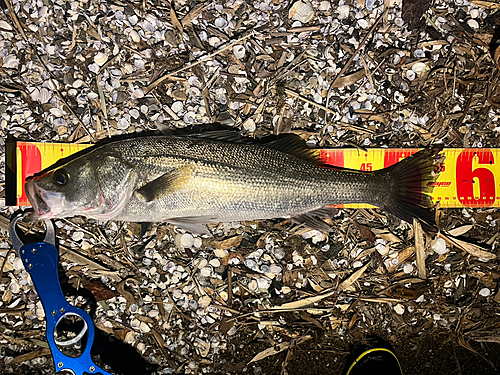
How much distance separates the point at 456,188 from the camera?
118 inches

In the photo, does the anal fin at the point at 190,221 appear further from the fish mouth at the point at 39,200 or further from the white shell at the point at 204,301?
the fish mouth at the point at 39,200

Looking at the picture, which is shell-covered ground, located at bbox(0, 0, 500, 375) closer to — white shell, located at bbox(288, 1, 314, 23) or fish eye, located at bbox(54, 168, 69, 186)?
white shell, located at bbox(288, 1, 314, 23)

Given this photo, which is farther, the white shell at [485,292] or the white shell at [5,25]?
the white shell at [485,292]

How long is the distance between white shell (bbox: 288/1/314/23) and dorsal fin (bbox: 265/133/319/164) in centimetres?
105

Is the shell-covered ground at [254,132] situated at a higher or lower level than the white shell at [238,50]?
lower

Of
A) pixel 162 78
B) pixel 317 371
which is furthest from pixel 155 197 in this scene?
pixel 317 371

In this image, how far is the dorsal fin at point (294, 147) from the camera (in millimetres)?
2781

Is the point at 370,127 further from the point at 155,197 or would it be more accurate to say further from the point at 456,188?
the point at 155,197

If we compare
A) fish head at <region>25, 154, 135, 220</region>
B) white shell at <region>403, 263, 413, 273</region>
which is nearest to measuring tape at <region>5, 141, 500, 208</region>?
white shell at <region>403, 263, 413, 273</region>

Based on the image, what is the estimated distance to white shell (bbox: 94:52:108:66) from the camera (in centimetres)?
295

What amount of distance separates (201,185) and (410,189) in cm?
165

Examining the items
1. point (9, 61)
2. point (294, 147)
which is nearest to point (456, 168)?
point (294, 147)

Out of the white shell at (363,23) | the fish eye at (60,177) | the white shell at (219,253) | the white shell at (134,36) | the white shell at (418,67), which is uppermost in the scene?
the white shell at (363,23)

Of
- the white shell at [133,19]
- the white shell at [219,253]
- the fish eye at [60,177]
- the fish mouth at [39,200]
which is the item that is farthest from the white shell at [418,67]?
the fish mouth at [39,200]
